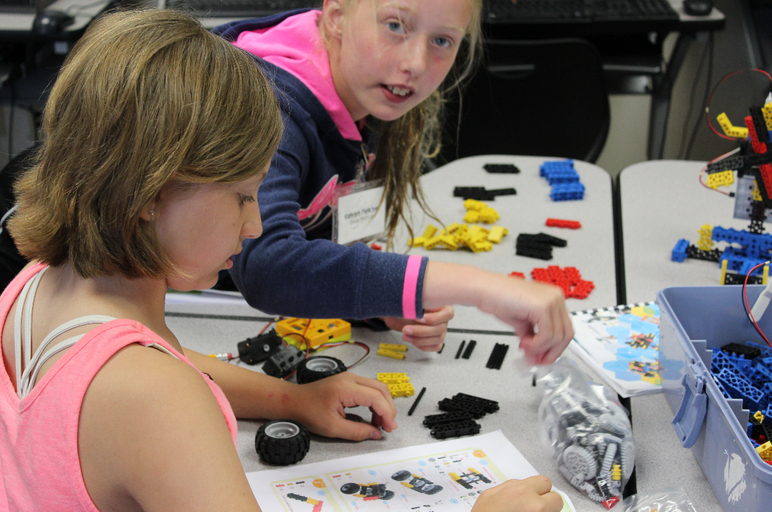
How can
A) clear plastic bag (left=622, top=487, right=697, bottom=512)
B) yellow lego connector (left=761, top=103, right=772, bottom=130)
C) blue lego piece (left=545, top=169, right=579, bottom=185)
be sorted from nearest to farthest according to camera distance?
1. clear plastic bag (left=622, top=487, right=697, bottom=512)
2. yellow lego connector (left=761, top=103, right=772, bottom=130)
3. blue lego piece (left=545, top=169, right=579, bottom=185)

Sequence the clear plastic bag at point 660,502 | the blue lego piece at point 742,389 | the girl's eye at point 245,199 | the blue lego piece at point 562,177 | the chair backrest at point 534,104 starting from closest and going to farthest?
the girl's eye at point 245,199, the clear plastic bag at point 660,502, the blue lego piece at point 742,389, the blue lego piece at point 562,177, the chair backrest at point 534,104

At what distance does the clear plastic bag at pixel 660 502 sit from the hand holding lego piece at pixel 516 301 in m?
Answer: 0.18

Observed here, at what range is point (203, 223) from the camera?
2.12 feet

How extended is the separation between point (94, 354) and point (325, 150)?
69 centimetres

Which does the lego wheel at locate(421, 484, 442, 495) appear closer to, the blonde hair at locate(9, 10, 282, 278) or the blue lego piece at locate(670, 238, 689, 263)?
the blonde hair at locate(9, 10, 282, 278)

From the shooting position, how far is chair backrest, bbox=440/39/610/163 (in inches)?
92.1

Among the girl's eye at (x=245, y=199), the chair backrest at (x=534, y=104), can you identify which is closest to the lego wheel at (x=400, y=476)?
the girl's eye at (x=245, y=199)

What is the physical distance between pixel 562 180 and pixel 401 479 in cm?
115

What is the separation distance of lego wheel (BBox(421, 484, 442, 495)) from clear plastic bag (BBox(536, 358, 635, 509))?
0.15 meters

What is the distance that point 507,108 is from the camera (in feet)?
8.56

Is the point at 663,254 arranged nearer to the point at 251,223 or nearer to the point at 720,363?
the point at 720,363

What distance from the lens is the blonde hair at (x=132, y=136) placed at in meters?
0.58

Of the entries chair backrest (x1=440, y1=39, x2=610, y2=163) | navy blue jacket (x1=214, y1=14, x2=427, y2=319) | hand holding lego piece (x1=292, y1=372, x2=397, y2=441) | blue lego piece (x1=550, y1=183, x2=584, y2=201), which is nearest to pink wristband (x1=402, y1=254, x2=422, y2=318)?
navy blue jacket (x1=214, y1=14, x2=427, y2=319)

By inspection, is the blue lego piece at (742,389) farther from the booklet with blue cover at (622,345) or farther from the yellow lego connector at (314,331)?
the yellow lego connector at (314,331)
